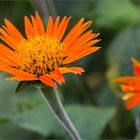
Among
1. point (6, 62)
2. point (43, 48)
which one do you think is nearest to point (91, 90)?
point (43, 48)

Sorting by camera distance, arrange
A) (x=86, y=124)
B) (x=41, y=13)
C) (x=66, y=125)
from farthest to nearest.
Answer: (x=41, y=13) < (x=86, y=124) < (x=66, y=125)

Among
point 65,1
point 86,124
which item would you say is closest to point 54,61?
point 86,124

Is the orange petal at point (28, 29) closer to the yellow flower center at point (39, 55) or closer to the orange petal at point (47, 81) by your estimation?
the yellow flower center at point (39, 55)

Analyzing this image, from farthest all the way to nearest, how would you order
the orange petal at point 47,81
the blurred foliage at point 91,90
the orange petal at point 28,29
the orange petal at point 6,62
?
the blurred foliage at point 91,90, the orange petal at point 28,29, the orange petal at point 6,62, the orange petal at point 47,81

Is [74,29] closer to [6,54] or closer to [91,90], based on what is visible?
[6,54]

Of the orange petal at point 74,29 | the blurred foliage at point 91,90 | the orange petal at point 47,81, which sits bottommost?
the blurred foliage at point 91,90

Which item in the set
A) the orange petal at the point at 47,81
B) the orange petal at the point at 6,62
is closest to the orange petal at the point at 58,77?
the orange petal at the point at 47,81

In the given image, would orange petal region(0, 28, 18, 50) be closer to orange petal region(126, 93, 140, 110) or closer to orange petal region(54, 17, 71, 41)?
orange petal region(54, 17, 71, 41)

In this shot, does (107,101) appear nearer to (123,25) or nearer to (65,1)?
(123,25)
